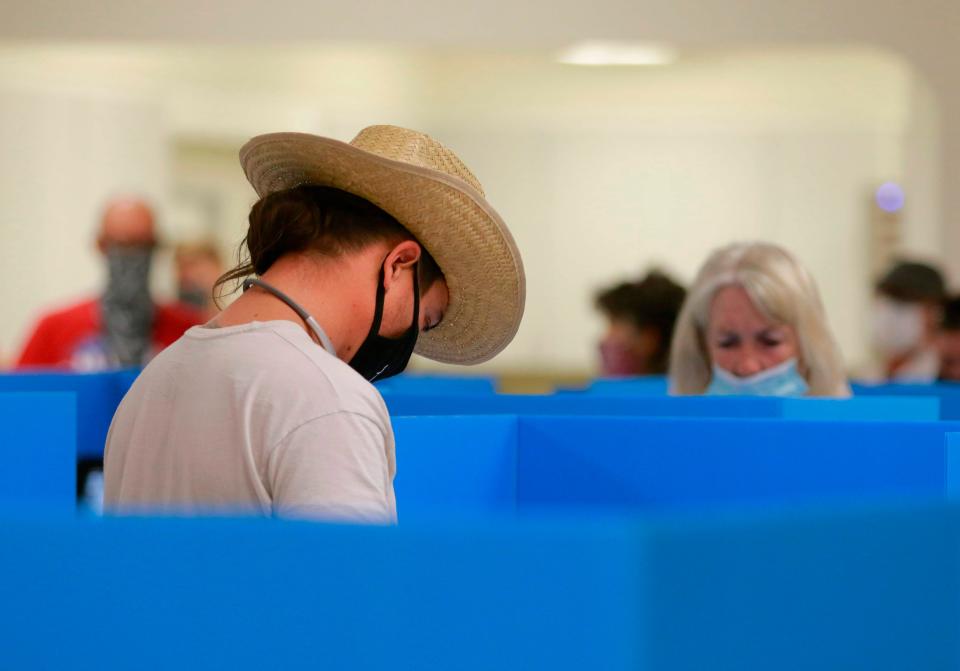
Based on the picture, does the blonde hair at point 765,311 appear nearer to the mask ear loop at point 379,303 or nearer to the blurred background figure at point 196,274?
the mask ear loop at point 379,303

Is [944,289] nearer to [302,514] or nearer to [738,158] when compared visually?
[738,158]

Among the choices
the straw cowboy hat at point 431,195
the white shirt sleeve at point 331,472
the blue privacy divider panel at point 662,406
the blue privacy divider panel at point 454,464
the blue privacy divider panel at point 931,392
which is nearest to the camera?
the white shirt sleeve at point 331,472

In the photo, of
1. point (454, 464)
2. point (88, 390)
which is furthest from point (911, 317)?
point (454, 464)

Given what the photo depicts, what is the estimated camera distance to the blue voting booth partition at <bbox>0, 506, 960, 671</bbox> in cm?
88

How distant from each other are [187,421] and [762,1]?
5776 millimetres

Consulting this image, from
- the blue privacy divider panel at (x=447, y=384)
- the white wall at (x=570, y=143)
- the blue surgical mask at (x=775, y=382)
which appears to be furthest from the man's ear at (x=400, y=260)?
the white wall at (x=570, y=143)

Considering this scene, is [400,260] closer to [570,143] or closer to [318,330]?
[318,330]

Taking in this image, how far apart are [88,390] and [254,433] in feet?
6.20

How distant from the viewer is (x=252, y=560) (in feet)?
2.96

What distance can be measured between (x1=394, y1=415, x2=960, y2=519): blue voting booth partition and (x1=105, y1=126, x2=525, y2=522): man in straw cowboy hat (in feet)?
0.70

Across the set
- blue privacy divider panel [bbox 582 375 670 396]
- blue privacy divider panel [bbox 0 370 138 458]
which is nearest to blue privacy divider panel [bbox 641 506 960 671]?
blue privacy divider panel [bbox 0 370 138 458]

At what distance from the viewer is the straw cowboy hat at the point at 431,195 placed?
4.89 feet

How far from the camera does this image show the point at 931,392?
3.08 m

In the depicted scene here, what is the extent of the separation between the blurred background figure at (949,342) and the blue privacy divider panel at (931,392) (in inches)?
49.3
